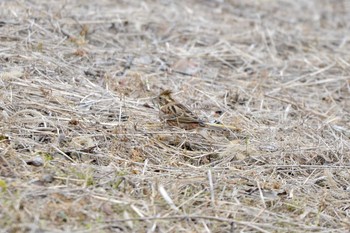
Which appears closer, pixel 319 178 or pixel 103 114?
pixel 319 178

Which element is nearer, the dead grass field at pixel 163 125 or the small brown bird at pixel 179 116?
the dead grass field at pixel 163 125

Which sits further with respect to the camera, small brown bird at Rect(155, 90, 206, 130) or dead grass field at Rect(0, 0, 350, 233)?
small brown bird at Rect(155, 90, 206, 130)

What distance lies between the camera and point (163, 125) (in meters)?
4.91

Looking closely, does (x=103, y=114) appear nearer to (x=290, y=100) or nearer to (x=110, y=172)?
(x=110, y=172)

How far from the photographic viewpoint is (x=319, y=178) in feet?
14.9

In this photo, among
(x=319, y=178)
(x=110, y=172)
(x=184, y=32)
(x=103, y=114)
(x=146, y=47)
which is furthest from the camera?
(x=184, y=32)

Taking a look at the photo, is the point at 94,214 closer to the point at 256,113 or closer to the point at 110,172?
the point at 110,172

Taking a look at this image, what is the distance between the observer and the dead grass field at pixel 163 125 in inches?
149

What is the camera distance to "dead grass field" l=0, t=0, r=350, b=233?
3.79 metres

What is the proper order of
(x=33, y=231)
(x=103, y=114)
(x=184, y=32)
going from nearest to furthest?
(x=33, y=231) → (x=103, y=114) → (x=184, y=32)

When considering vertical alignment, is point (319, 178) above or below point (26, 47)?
below

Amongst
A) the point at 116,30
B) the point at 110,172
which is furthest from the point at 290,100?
the point at 110,172

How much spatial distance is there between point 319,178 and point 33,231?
6.27 ft

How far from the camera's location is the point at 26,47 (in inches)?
231
